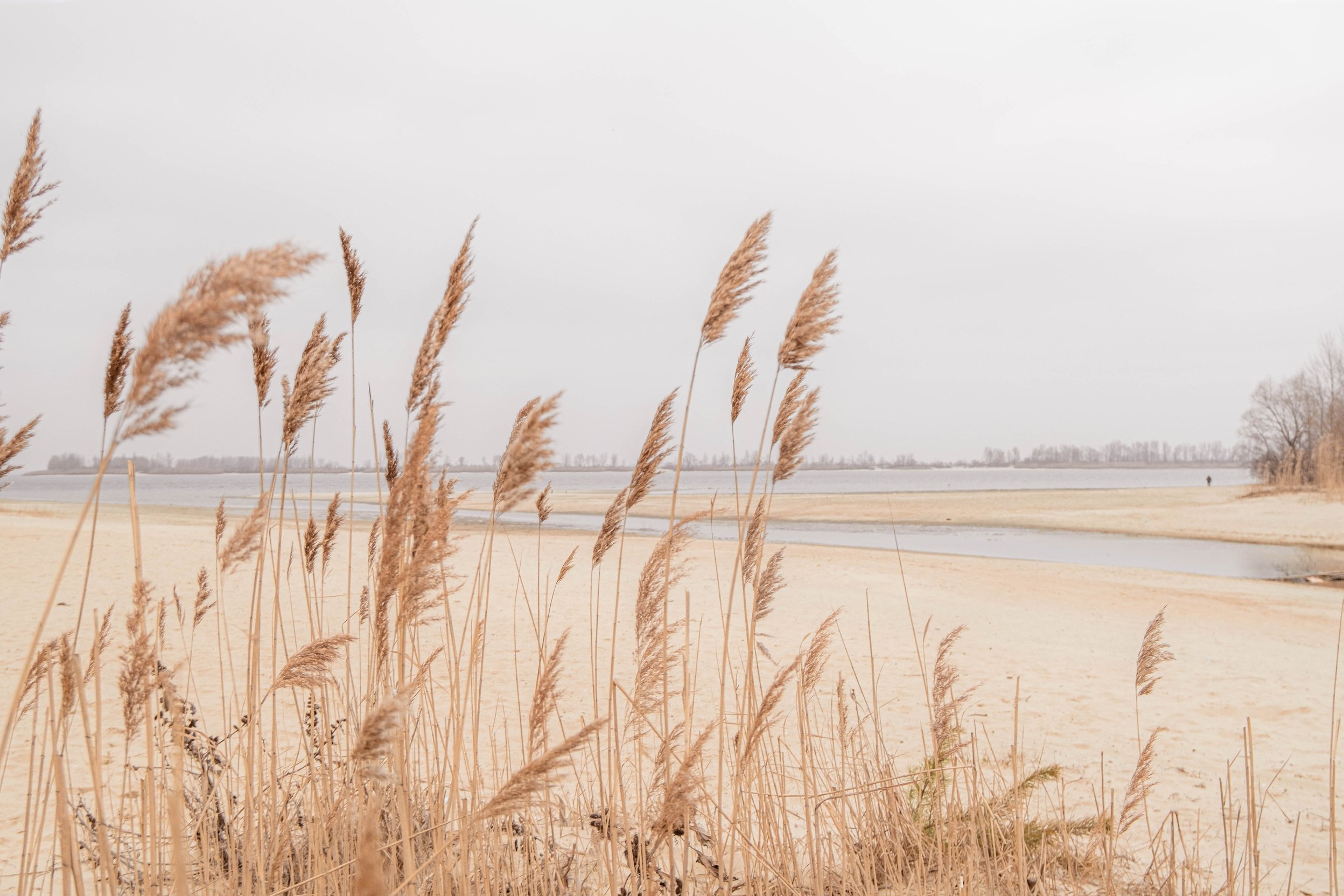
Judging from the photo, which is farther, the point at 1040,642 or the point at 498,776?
the point at 1040,642

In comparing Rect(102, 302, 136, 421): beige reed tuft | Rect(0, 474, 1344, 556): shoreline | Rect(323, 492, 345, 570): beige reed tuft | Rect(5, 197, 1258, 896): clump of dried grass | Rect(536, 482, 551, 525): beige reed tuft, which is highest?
Rect(102, 302, 136, 421): beige reed tuft

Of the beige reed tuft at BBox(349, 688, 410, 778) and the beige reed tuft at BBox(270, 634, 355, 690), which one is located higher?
the beige reed tuft at BBox(349, 688, 410, 778)

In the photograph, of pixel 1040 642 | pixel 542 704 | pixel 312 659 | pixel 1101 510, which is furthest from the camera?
pixel 1101 510

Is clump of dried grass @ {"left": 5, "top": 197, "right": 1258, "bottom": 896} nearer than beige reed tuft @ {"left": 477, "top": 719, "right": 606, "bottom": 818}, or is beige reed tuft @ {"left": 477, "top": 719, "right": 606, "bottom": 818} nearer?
beige reed tuft @ {"left": 477, "top": 719, "right": 606, "bottom": 818}

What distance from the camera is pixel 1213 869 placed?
12.7 feet

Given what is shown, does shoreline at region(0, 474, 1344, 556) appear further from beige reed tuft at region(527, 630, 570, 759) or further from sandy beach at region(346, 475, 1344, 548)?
beige reed tuft at region(527, 630, 570, 759)

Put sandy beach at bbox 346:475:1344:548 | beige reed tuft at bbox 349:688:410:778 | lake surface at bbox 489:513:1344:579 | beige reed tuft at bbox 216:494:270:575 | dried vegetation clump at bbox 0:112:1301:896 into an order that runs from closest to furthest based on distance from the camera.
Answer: beige reed tuft at bbox 349:688:410:778, dried vegetation clump at bbox 0:112:1301:896, beige reed tuft at bbox 216:494:270:575, lake surface at bbox 489:513:1344:579, sandy beach at bbox 346:475:1344:548

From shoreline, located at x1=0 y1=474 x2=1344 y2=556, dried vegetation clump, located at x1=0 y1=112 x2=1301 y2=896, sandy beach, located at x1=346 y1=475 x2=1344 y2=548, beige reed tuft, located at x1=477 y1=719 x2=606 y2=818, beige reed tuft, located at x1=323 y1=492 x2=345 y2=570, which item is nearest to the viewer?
beige reed tuft, located at x1=477 y1=719 x2=606 y2=818

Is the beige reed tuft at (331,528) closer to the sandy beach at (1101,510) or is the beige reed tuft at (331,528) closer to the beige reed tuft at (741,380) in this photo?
the beige reed tuft at (741,380)

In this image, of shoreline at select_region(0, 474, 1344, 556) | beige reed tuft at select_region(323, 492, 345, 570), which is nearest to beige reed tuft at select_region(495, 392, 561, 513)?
beige reed tuft at select_region(323, 492, 345, 570)

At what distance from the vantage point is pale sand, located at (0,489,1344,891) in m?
5.56

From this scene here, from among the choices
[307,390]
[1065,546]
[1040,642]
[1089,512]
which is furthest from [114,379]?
[1089,512]

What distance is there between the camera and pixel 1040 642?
416 inches

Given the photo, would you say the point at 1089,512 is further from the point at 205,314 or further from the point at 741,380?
the point at 205,314
